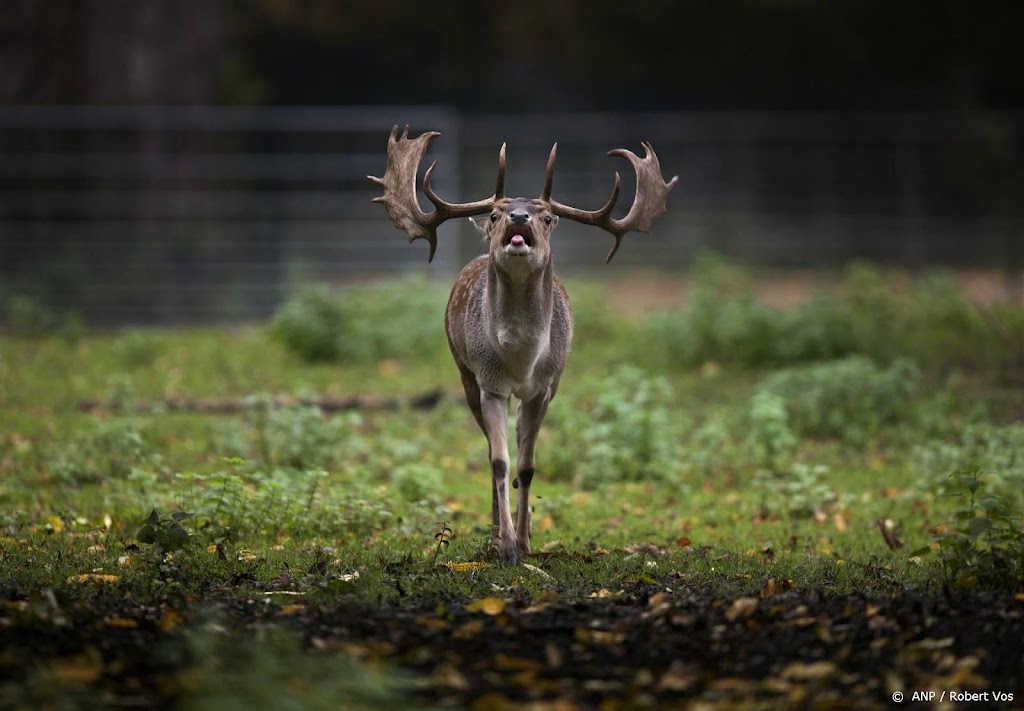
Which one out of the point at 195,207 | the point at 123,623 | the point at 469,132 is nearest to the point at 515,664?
the point at 123,623

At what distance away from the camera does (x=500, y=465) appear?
8492mm

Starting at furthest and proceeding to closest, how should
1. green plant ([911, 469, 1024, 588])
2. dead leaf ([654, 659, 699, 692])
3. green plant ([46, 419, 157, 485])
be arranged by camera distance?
green plant ([46, 419, 157, 485]) < green plant ([911, 469, 1024, 588]) < dead leaf ([654, 659, 699, 692])

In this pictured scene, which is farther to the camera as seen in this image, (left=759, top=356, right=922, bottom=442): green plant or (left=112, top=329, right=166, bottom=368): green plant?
(left=112, top=329, right=166, bottom=368): green plant

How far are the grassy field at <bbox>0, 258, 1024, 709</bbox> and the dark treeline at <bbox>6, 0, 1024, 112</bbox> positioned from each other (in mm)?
13005

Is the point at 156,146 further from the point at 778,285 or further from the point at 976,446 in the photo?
the point at 976,446

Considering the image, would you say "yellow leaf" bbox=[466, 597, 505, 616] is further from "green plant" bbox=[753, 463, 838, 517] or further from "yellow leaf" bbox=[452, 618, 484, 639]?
"green plant" bbox=[753, 463, 838, 517]

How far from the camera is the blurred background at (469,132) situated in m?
20.2

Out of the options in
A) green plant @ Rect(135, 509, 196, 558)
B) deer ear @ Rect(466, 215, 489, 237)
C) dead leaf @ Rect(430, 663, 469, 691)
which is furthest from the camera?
deer ear @ Rect(466, 215, 489, 237)

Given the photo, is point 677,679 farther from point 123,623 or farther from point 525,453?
point 525,453

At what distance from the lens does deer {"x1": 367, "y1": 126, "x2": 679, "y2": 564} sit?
823 centimetres

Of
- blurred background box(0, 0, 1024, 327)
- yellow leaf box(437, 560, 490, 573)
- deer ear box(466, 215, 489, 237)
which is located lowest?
yellow leaf box(437, 560, 490, 573)

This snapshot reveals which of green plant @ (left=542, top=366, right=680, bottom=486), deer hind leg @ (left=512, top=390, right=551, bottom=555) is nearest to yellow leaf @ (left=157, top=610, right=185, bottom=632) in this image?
deer hind leg @ (left=512, top=390, right=551, bottom=555)

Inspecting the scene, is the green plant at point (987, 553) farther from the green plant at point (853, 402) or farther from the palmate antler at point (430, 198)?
the green plant at point (853, 402)

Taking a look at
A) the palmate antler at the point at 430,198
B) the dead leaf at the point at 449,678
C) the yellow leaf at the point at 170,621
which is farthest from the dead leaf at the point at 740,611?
the palmate antler at the point at 430,198
